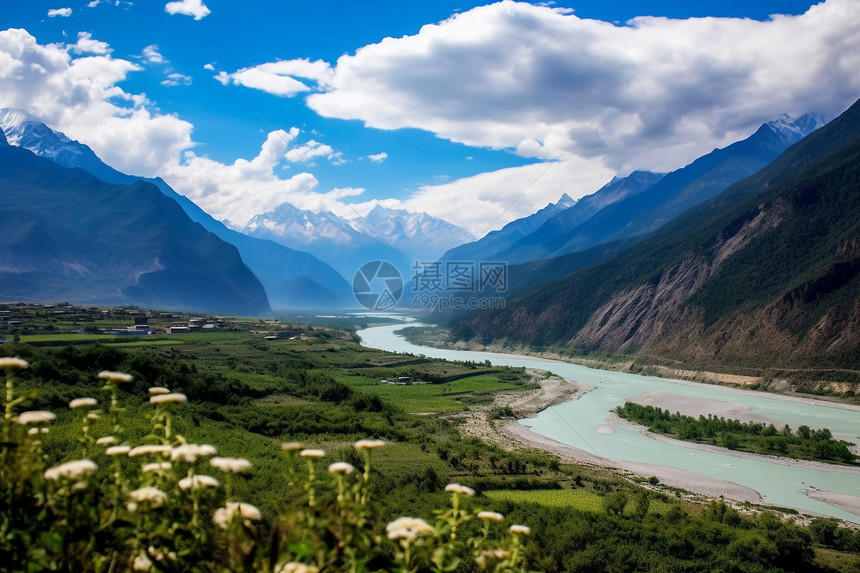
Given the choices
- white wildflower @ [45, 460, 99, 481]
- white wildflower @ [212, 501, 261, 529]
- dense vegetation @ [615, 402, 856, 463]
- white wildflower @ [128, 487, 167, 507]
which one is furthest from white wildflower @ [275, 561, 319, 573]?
dense vegetation @ [615, 402, 856, 463]

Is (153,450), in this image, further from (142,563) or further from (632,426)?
(632,426)

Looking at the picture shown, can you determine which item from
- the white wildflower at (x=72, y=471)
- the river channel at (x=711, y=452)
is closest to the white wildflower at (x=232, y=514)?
the white wildflower at (x=72, y=471)

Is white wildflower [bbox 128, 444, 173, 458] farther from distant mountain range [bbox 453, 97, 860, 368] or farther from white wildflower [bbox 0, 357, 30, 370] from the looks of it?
distant mountain range [bbox 453, 97, 860, 368]

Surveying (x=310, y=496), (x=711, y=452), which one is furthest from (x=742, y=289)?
(x=310, y=496)

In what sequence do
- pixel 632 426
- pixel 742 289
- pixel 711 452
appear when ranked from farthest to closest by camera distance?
1. pixel 742 289
2. pixel 632 426
3. pixel 711 452

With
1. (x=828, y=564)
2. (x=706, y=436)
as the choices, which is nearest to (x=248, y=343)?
(x=706, y=436)

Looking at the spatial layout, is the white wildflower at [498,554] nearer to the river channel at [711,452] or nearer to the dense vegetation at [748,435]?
the river channel at [711,452]

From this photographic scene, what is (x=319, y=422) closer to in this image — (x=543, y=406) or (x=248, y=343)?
(x=543, y=406)
